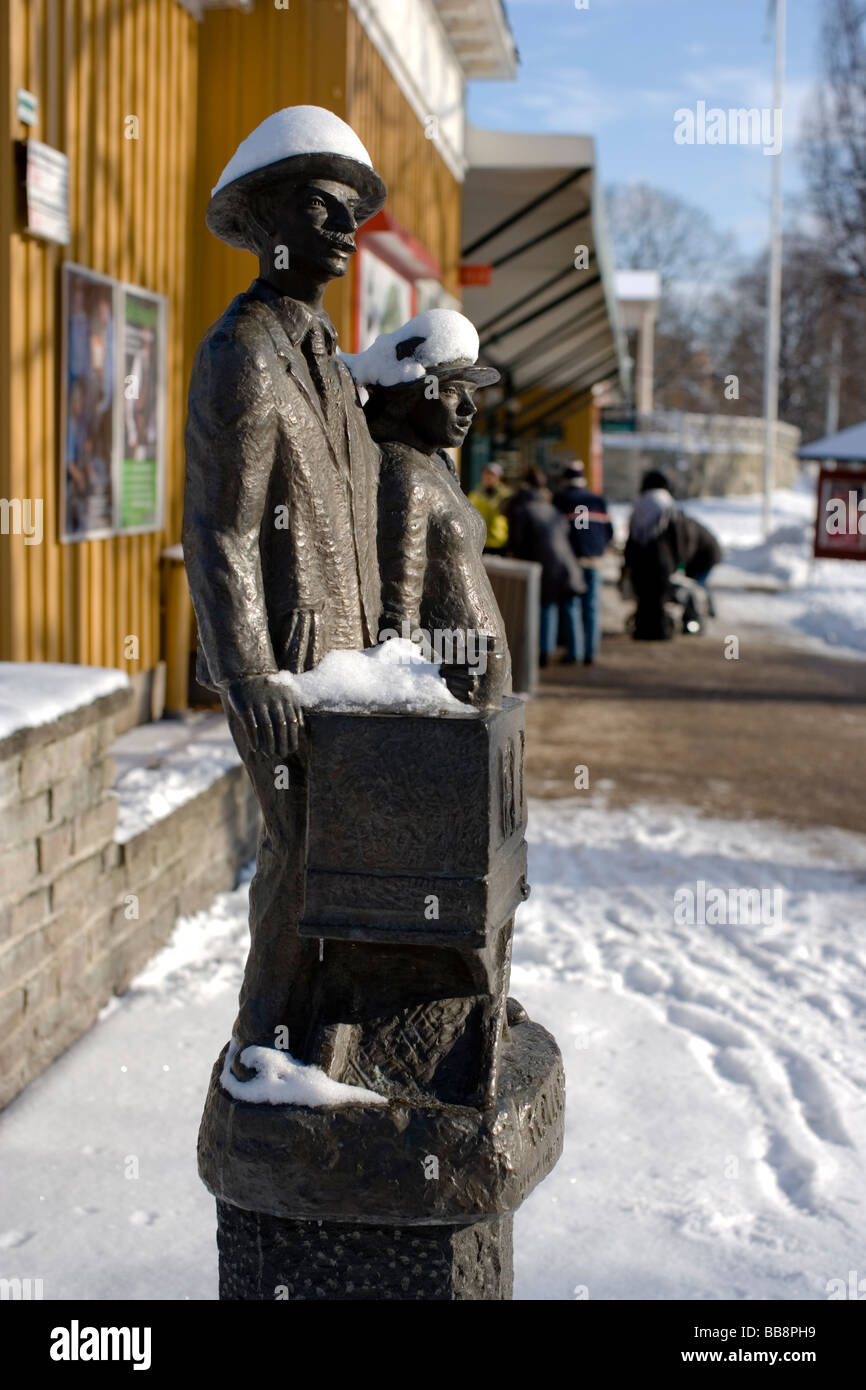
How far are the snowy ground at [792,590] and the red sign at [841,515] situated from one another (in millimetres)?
712

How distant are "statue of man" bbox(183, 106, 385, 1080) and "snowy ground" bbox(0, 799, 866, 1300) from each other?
1.04 m

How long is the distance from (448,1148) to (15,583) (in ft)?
13.6

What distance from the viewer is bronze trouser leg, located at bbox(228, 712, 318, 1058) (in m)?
2.75

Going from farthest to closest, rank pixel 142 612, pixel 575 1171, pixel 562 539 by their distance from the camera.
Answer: pixel 562 539 < pixel 142 612 < pixel 575 1171

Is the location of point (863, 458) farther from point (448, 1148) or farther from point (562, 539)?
point (448, 1148)

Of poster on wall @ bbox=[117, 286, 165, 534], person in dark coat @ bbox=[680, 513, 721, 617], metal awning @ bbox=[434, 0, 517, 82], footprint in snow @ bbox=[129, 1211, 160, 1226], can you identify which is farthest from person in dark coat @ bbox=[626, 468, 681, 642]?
footprint in snow @ bbox=[129, 1211, 160, 1226]

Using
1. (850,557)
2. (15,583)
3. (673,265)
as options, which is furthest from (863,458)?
(673,265)

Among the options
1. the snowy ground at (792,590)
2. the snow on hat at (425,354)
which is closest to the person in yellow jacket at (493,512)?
the snowy ground at (792,590)

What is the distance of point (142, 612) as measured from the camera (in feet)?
25.9

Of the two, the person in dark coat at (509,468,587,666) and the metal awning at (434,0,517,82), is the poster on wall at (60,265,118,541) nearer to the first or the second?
the metal awning at (434,0,517,82)

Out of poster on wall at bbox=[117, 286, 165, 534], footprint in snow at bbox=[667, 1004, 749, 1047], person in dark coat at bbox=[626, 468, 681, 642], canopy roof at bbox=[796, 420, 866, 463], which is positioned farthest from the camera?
canopy roof at bbox=[796, 420, 866, 463]

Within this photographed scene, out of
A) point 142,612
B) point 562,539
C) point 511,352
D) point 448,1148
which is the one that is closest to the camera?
point 448,1148

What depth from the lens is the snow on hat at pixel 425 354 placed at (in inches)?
116

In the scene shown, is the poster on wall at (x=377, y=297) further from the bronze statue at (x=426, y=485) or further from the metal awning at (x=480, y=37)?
the bronze statue at (x=426, y=485)
